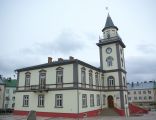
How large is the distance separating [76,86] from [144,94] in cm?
5656

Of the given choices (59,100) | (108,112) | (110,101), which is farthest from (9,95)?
(108,112)

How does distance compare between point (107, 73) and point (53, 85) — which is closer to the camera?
point (53, 85)

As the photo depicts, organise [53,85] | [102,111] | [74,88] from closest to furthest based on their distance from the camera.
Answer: [74,88]
[53,85]
[102,111]

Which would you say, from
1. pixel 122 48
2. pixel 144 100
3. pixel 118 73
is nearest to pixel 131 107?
pixel 118 73

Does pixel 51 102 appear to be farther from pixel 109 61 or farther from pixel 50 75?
pixel 109 61

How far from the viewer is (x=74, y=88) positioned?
25375 mm

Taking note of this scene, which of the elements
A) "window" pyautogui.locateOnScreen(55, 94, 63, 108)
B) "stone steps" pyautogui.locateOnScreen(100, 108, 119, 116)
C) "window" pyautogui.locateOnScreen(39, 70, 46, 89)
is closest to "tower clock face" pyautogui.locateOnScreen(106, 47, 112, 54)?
"stone steps" pyautogui.locateOnScreen(100, 108, 119, 116)

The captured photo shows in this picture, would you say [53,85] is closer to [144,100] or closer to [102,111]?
[102,111]

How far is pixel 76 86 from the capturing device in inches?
999

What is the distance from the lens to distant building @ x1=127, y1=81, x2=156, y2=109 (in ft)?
236

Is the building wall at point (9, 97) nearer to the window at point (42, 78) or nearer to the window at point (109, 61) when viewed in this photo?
the window at point (42, 78)

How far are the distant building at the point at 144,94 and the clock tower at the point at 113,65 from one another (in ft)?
142

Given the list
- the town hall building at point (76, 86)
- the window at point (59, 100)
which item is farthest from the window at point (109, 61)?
the window at point (59, 100)

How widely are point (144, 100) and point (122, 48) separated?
4424 centimetres
